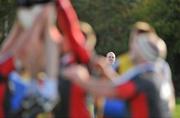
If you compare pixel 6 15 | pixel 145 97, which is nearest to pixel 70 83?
pixel 145 97

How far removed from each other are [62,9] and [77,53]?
325 millimetres

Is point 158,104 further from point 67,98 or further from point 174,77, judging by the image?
point 174,77

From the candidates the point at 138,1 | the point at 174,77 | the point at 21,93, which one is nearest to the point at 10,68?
the point at 21,93

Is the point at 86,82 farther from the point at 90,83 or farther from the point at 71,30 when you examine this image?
the point at 71,30

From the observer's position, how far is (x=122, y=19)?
55594 millimetres

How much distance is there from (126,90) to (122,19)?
51085 mm

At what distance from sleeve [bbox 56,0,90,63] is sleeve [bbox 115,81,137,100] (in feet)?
1.55

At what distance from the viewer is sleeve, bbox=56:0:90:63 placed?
16.5ft

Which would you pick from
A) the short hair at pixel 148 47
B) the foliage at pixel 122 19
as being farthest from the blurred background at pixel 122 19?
the short hair at pixel 148 47

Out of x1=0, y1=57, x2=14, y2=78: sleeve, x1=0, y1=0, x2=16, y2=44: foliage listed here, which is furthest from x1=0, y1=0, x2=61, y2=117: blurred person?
x1=0, y1=0, x2=16, y2=44: foliage

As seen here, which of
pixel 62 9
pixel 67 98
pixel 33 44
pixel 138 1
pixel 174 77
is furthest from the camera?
pixel 138 1

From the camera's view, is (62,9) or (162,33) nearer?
(62,9)

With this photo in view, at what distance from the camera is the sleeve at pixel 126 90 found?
4.49 m

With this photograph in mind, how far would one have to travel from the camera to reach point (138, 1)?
194 feet
